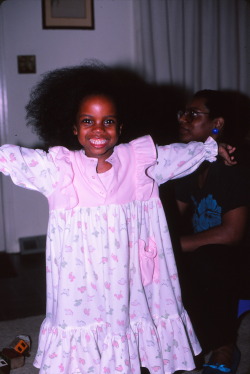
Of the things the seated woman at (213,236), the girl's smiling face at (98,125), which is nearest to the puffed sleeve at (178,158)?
the girl's smiling face at (98,125)

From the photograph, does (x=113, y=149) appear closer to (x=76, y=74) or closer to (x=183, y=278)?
(x=76, y=74)

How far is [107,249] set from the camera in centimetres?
131

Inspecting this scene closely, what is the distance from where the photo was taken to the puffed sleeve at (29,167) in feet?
4.09

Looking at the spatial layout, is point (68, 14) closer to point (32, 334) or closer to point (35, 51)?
point (35, 51)

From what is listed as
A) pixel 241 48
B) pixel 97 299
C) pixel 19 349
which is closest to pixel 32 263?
pixel 19 349

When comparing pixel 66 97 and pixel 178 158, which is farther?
pixel 66 97

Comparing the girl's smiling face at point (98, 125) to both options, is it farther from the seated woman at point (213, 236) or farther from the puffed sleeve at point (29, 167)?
the seated woman at point (213, 236)

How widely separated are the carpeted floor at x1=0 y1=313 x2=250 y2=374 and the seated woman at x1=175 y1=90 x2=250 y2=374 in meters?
0.06

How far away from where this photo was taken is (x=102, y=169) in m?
1.40

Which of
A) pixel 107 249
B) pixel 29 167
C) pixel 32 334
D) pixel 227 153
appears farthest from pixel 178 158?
pixel 32 334

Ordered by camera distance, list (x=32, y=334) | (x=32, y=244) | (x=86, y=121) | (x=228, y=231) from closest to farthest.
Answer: (x=86, y=121), (x=228, y=231), (x=32, y=334), (x=32, y=244)

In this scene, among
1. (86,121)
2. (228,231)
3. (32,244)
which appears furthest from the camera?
(32,244)

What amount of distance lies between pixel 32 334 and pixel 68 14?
2.29 meters

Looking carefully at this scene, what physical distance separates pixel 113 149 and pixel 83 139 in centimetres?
12
